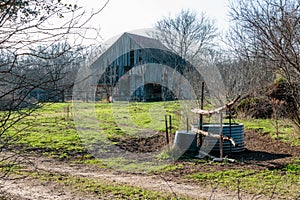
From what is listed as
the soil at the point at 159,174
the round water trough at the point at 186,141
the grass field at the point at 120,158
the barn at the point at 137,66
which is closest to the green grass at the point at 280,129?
the grass field at the point at 120,158

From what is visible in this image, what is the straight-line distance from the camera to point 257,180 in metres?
6.12

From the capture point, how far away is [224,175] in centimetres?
649

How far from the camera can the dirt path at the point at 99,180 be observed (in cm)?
536

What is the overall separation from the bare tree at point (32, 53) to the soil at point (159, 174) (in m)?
1.20

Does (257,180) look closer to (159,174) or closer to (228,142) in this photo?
(159,174)

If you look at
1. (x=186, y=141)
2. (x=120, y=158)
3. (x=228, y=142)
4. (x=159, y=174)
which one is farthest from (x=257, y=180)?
(x=120, y=158)

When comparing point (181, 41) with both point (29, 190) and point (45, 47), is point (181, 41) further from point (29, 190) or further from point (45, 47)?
point (45, 47)

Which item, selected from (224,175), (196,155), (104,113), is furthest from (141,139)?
(104,113)

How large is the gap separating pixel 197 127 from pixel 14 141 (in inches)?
289

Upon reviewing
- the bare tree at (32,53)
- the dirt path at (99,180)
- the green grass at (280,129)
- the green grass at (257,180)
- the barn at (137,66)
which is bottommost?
the dirt path at (99,180)

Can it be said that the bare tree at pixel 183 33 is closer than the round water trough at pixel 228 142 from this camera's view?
No

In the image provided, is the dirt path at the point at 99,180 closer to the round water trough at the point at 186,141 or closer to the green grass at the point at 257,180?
the green grass at the point at 257,180

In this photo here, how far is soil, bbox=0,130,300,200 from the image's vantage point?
5.43 meters

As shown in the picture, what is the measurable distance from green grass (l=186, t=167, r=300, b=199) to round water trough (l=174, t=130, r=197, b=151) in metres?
2.19
